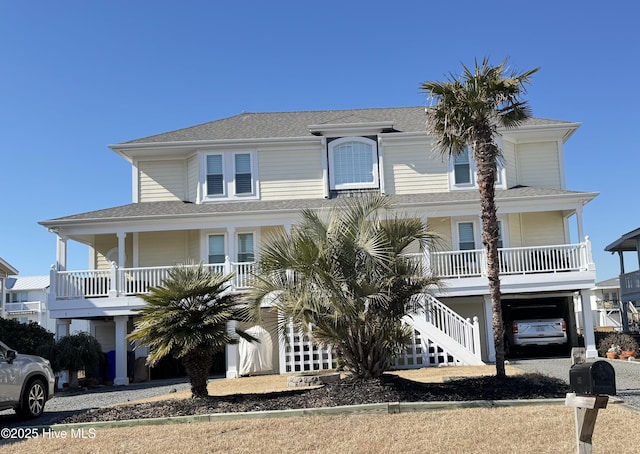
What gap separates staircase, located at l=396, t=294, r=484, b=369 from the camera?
57.7ft

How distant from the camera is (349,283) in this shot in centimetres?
1113

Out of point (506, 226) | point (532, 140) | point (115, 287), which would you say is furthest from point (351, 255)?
point (532, 140)

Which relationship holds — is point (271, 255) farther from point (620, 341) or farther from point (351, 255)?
point (620, 341)

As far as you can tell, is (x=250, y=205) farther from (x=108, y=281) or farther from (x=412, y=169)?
(x=412, y=169)

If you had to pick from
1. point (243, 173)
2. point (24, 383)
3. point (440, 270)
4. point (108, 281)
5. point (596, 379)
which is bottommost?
point (24, 383)

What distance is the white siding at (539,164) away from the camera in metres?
23.2

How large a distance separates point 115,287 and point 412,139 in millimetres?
10966

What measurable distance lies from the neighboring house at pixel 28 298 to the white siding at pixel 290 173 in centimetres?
3631

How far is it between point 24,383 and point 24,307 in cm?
4663

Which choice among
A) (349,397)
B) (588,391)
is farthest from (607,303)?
(588,391)

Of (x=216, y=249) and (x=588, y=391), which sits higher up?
(x=216, y=249)

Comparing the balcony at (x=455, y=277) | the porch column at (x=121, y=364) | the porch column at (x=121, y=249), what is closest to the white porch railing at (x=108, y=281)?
the balcony at (x=455, y=277)

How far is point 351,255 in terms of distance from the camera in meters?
11.2

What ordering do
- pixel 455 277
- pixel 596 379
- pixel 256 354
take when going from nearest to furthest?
pixel 596 379 < pixel 256 354 < pixel 455 277
